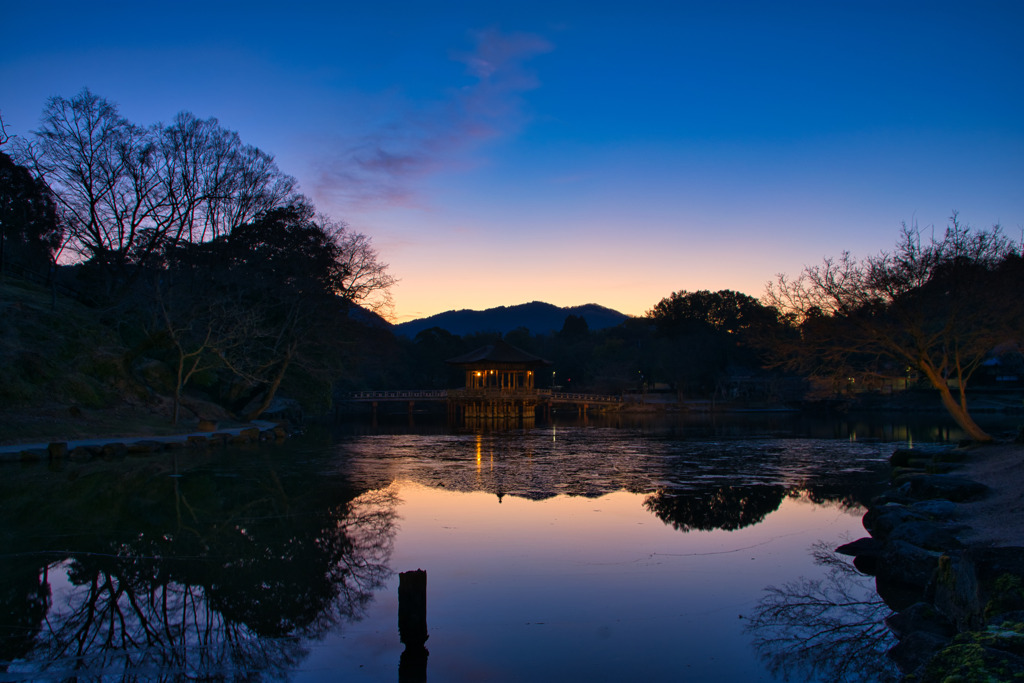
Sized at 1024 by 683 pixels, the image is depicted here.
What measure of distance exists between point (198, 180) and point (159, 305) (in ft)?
22.5

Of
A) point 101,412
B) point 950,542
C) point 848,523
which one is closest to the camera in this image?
point 950,542

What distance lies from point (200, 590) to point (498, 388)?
1814 inches

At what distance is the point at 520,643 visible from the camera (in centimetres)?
634

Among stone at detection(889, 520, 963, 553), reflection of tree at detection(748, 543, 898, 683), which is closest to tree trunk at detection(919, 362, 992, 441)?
stone at detection(889, 520, 963, 553)

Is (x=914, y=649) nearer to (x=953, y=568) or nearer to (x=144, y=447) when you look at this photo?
(x=953, y=568)

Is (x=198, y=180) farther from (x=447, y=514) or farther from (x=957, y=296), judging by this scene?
(x=957, y=296)

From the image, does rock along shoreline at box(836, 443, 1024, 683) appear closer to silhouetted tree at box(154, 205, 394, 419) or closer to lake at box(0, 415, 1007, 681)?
lake at box(0, 415, 1007, 681)

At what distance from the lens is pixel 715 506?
43.3 feet

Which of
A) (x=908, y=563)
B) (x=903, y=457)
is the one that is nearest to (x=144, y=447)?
(x=908, y=563)

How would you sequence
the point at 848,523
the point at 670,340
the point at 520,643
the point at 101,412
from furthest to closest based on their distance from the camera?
the point at 670,340 → the point at 101,412 → the point at 848,523 → the point at 520,643

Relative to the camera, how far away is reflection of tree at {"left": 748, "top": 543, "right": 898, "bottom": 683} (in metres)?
5.82

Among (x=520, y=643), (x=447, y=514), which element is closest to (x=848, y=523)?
(x=447, y=514)

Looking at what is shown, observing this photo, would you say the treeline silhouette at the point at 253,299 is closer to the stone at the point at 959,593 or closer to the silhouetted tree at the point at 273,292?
the silhouetted tree at the point at 273,292

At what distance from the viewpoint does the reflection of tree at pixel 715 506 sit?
11773mm
